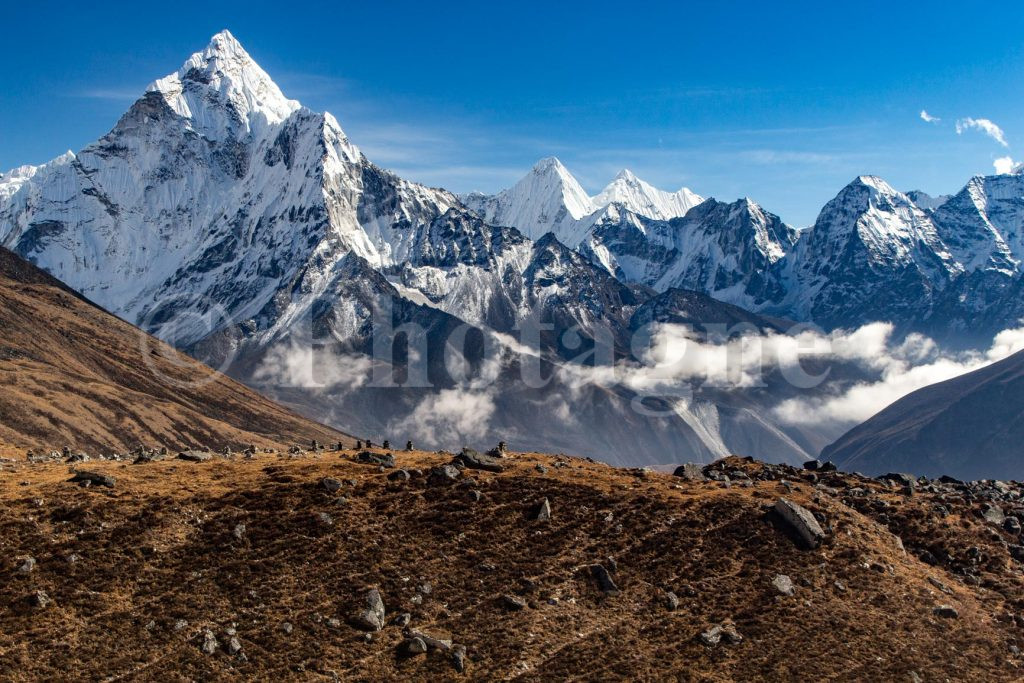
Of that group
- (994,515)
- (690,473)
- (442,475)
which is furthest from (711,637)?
(994,515)

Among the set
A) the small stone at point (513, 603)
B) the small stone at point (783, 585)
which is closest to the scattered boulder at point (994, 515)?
the small stone at point (783, 585)

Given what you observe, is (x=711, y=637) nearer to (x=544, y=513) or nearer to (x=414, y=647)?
(x=544, y=513)

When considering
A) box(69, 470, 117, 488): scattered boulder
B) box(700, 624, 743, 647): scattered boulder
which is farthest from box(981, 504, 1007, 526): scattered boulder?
box(69, 470, 117, 488): scattered boulder

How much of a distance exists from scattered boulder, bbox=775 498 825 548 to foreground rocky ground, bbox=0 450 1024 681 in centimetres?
38

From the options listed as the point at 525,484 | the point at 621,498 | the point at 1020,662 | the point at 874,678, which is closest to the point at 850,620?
the point at 874,678

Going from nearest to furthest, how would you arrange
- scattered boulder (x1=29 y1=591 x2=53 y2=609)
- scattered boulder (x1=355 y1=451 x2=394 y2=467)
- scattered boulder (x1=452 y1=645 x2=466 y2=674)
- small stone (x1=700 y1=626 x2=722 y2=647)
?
scattered boulder (x1=452 y1=645 x2=466 y2=674) → scattered boulder (x1=29 y1=591 x2=53 y2=609) → small stone (x1=700 y1=626 x2=722 y2=647) → scattered boulder (x1=355 y1=451 x2=394 y2=467)

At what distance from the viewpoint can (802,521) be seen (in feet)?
240

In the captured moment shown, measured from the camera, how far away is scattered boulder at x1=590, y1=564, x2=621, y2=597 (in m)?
67.1

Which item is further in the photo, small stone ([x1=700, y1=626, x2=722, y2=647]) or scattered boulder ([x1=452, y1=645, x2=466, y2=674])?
small stone ([x1=700, y1=626, x2=722, y2=647])

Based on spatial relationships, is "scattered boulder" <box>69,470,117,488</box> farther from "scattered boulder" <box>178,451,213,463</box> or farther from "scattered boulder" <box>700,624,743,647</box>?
"scattered boulder" <box>700,624,743,647</box>

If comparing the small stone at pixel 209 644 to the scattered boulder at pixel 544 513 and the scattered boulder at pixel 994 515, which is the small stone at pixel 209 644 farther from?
the scattered boulder at pixel 994 515

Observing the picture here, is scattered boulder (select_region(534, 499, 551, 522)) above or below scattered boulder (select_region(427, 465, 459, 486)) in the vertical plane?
below

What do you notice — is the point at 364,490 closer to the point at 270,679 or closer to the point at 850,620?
the point at 270,679

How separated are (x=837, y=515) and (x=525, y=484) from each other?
25.2m
